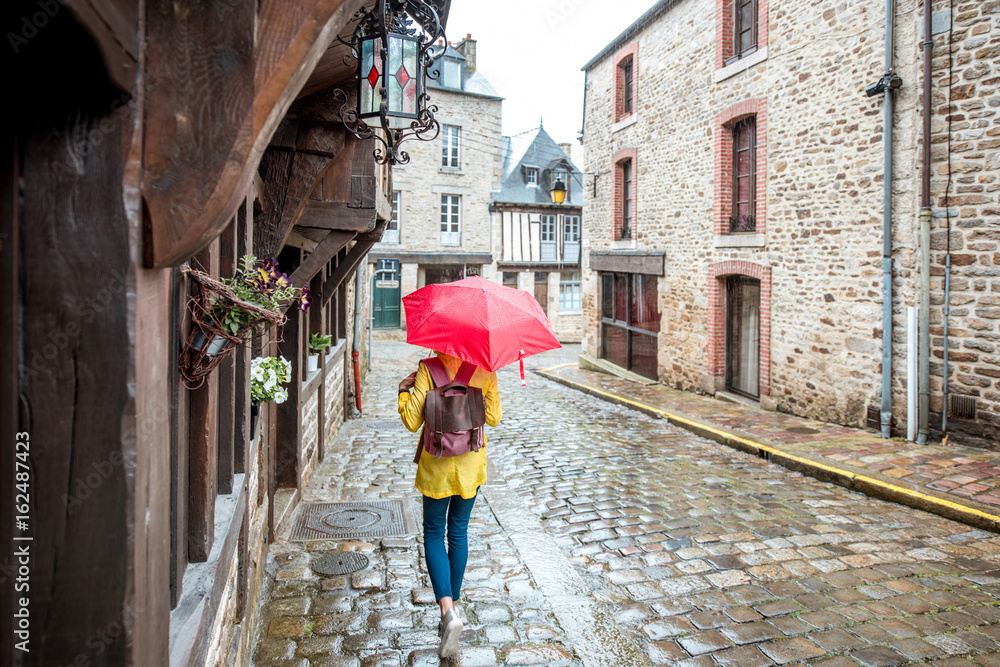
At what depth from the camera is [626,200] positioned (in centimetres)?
1542

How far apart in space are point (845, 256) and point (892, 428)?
2.25 metres

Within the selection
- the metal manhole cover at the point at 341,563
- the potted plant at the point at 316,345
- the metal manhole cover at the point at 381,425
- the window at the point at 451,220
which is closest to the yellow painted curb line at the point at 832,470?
the metal manhole cover at the point at 381,425

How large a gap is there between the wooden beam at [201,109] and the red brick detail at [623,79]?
14.1m

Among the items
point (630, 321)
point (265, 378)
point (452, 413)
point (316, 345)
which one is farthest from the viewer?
point (630, 321)

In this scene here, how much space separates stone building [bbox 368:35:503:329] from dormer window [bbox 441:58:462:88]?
0.11 feet

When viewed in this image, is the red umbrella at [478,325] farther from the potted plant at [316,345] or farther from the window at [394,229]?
the window at [394,229]

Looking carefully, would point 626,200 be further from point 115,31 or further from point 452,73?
point 115,31

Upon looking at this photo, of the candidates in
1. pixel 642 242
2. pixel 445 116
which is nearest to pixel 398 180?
pixel 445 116

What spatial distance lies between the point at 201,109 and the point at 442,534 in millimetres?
2784

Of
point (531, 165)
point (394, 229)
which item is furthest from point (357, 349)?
point (531, 165)

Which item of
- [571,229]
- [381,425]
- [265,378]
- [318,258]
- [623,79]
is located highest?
[623,79]

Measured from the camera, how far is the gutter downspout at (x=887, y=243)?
8023 millimetres

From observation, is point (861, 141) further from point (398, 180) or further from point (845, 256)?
point (398, 180)

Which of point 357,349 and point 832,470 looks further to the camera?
point 357,349
